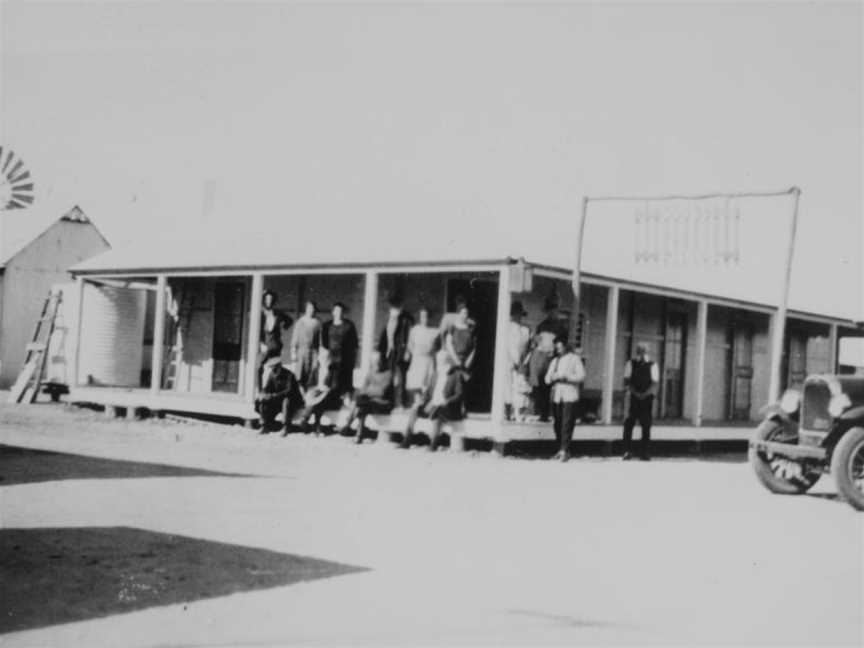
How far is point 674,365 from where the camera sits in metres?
20.1

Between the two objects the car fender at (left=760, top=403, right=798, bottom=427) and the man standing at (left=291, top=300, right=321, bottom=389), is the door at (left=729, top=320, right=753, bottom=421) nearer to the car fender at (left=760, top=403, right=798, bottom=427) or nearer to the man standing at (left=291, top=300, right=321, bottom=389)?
the man standing at (left=291, top=300, right=321, bottom=389)

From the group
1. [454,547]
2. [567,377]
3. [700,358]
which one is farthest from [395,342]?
→ [454,547]

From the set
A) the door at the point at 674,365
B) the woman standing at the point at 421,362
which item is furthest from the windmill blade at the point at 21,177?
the door at the point at 674,365

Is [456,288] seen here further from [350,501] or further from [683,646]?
[683,646]

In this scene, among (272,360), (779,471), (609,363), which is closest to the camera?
(779,471)

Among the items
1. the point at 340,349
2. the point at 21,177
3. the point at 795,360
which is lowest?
the point at 340,349

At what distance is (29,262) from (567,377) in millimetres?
18442

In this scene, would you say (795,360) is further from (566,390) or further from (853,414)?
(853,414)

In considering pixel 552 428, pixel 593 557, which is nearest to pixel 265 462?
pixel 552 428

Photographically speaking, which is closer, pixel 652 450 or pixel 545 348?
pixel 545 348

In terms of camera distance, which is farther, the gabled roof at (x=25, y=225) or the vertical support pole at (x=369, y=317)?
the gabled roof at (x=25, y=225)

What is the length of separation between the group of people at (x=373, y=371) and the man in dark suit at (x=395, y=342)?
0.5 inches

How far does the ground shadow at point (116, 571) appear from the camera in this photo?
536 cm

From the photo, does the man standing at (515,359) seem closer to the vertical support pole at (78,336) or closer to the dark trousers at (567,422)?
the dark trousers at (567,422)
